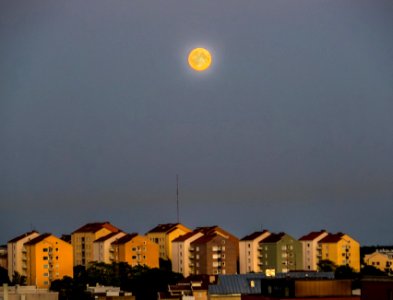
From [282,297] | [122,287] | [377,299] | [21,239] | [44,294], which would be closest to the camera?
[377,299]

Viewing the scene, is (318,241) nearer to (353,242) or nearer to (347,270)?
(353,242)

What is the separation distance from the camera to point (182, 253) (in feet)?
189

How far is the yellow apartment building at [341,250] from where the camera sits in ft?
191

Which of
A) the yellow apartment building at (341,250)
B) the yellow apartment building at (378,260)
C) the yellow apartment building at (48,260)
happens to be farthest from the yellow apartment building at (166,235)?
the yellow apartment building at (378,260)

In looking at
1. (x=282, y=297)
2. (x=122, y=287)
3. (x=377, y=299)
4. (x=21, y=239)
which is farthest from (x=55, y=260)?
(x=377, y=299)

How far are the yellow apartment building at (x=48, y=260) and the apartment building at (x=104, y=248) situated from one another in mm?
2209

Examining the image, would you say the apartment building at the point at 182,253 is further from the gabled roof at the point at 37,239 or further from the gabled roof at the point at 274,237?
the gabled roof at the point at 37,239

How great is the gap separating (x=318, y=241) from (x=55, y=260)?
516 inches

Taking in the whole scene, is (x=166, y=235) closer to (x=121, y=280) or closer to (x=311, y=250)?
(x=311, y=250)

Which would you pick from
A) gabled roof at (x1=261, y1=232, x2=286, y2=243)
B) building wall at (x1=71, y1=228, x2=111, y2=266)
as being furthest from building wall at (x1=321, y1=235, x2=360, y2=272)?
building wall at (x1=71, y1=228, x2=111, y2=266)

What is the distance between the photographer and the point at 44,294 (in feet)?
95.7

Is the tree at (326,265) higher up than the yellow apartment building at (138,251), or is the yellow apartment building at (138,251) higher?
the yellow apartment building at (138,251)

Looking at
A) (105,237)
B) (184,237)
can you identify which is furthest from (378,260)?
(105,237)

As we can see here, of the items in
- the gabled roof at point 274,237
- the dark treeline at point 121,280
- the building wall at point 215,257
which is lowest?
the dark treeline at point 121,280
